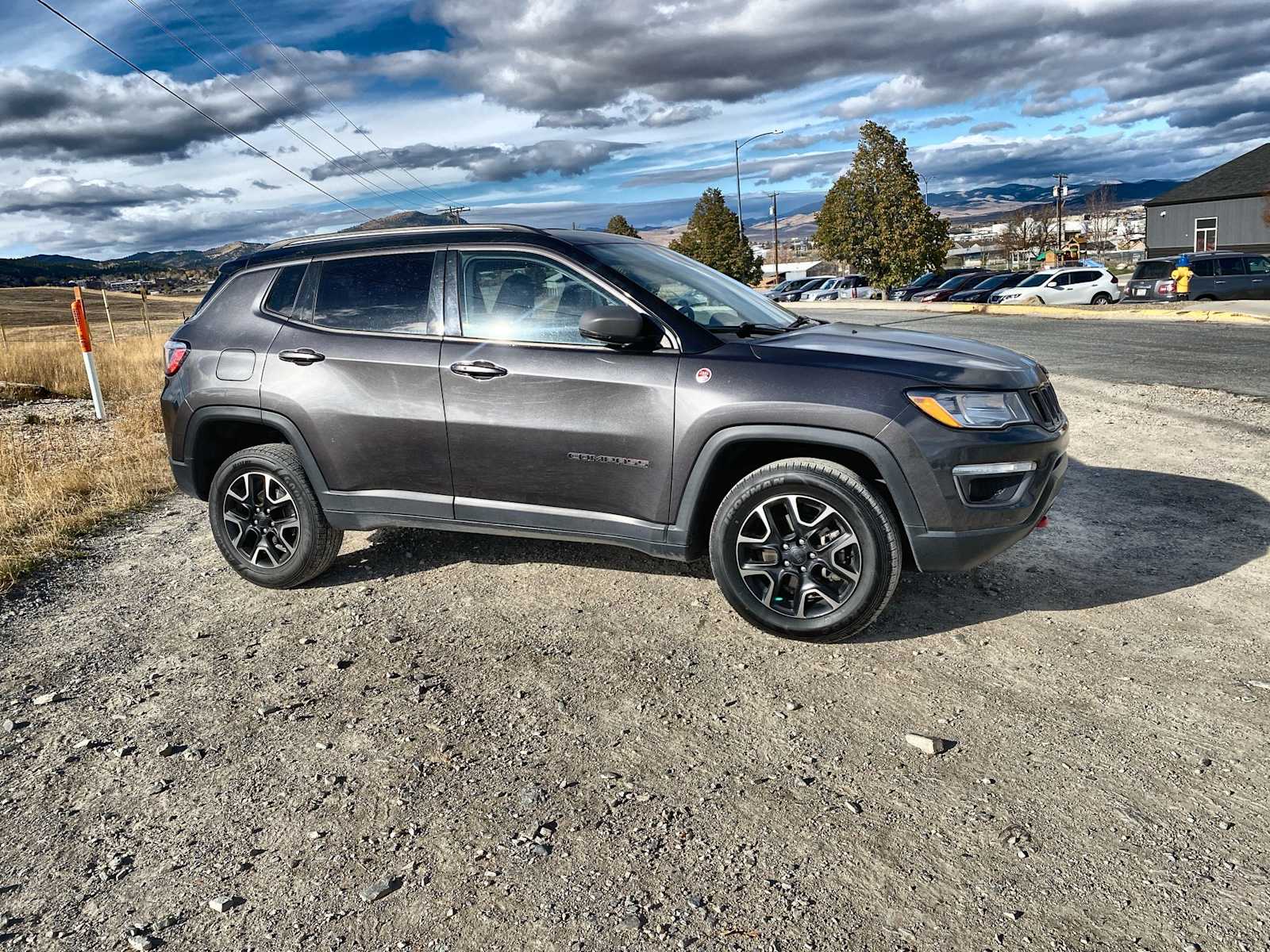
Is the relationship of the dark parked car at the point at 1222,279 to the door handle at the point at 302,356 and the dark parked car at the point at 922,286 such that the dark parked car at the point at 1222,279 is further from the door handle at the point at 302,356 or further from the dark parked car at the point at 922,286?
the door handle at the point at 302,356

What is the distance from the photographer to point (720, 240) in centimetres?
6006

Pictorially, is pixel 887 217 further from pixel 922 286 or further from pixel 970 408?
pixel 970 408

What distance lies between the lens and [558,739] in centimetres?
338

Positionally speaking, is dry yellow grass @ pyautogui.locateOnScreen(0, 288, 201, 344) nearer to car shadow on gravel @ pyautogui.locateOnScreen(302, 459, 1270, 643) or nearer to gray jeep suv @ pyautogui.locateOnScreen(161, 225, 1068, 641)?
gray jeep suv @ pyautogui.locateOnScreen(161, 225, 1068, 641)

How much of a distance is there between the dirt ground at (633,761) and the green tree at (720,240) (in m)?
55.4

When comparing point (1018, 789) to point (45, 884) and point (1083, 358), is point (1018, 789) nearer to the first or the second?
→ point (45, 884)

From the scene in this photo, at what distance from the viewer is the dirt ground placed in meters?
2.46

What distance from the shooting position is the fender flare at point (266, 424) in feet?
15.8

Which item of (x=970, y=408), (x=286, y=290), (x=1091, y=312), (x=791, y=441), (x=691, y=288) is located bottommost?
(x=1091, y=312)

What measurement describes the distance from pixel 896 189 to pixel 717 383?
4520 cm

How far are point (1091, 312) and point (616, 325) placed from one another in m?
23.7

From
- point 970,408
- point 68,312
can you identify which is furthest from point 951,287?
point 68,312

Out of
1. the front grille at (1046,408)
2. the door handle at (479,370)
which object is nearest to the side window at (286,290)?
the door handle at (479,370)

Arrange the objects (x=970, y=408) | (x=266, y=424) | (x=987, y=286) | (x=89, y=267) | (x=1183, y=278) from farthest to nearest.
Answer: (x=89, y=267)
(x=987, y=286)
(x=1183, y=278)
(x=266, y=424)
(x=970, y=408)
